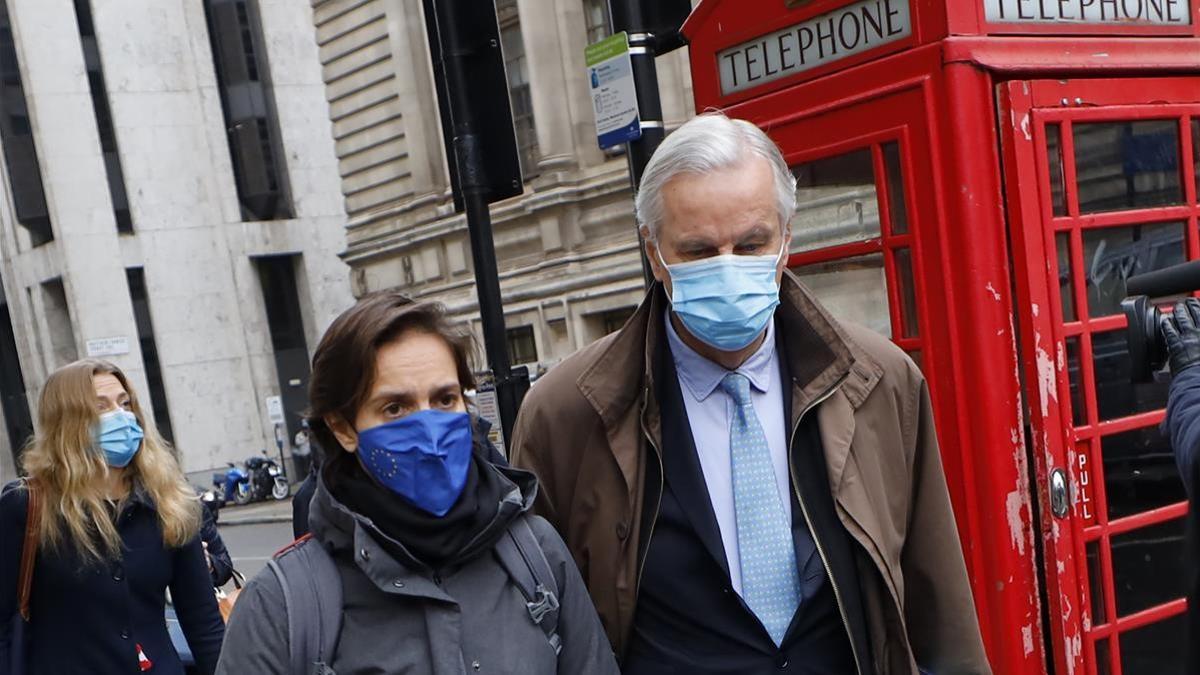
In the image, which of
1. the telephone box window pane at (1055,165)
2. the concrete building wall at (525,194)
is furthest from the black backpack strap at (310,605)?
the concrete building wall at (525,194)

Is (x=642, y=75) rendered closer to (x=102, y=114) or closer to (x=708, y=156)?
(x=708, y=156)

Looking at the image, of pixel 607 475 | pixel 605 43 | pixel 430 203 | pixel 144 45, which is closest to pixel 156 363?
pixel 144 45

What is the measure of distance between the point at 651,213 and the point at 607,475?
0.55 metres

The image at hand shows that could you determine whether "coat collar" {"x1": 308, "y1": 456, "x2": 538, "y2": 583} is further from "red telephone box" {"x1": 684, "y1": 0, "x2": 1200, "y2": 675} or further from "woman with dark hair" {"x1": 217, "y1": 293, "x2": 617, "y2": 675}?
"red telephone box" {"x1": 684, "y1": 0, "x2": 1200, "y2": 675}

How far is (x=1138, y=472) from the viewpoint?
3.52 meters

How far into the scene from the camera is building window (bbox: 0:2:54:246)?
108 feet

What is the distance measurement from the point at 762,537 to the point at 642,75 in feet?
9.14

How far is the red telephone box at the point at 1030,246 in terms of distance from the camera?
10.6ft

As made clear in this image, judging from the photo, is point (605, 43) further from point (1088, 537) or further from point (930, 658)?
point (930, 658)

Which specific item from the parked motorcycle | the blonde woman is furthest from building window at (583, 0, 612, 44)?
the blonde woman

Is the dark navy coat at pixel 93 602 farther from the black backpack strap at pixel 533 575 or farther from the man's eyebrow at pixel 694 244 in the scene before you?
the man's eyebrow at pixel 694 244

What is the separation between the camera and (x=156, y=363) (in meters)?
32.3

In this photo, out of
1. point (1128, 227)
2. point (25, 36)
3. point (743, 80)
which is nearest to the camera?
point (1128, 227)

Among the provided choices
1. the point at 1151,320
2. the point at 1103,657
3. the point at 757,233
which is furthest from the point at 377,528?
the point at 1103,657
